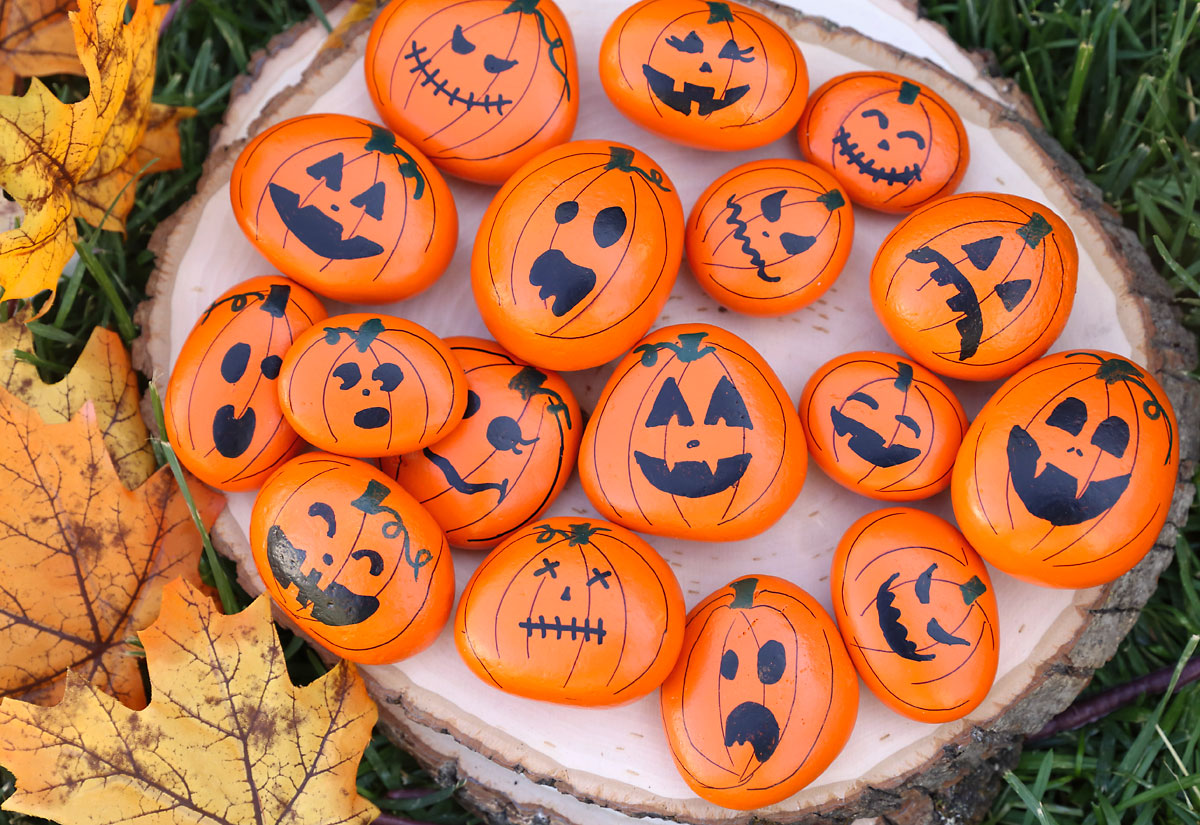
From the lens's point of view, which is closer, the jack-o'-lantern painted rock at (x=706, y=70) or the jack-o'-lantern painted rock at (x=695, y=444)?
the jack-o'-lantern painted rock at (x=695, y=444)

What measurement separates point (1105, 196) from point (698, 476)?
46.1 inches

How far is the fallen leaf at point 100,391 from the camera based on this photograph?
1533mm

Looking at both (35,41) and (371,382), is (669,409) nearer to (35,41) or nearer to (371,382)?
(371,382)

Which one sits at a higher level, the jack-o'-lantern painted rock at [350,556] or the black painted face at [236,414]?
the black painted face at [236,414]

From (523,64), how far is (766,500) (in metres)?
0.81

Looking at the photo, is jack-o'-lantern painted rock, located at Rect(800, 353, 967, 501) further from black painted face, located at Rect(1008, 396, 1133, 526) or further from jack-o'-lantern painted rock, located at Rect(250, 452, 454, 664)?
jack-o'-lantern painted rock, located at Rect(250, 452, 454, 664)

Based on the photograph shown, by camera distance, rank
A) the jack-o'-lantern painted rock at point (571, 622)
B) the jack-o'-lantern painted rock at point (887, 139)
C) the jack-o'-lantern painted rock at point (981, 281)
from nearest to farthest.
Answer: the jack-o'-lantern painted rock at point (571, 622)
the jack-o'-lantern painted rock at point (981, 281)
the jack-o'-lantern painted rock at point (887, 139)

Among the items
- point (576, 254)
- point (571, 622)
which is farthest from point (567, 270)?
point (571, 622)

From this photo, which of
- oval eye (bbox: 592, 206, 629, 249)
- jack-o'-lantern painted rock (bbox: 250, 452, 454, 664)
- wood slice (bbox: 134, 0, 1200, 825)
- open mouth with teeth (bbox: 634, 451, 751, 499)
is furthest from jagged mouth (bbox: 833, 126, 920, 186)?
jack-o'-lantern painted rock (bbox: 250, 452, 454, 664)

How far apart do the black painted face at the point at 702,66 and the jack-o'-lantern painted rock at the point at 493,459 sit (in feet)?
1.71

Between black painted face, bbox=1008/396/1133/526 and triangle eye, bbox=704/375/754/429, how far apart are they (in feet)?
1.32

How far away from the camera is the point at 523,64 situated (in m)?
1.49

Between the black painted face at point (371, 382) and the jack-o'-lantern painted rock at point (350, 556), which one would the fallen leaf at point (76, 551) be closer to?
the jack-o'-lantern painted rock at point (350, 556)

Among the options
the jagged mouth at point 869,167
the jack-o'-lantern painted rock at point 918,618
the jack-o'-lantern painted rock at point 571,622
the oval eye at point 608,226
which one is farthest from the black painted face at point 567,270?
the jack-o'-lantern painted rock at point 918,618
